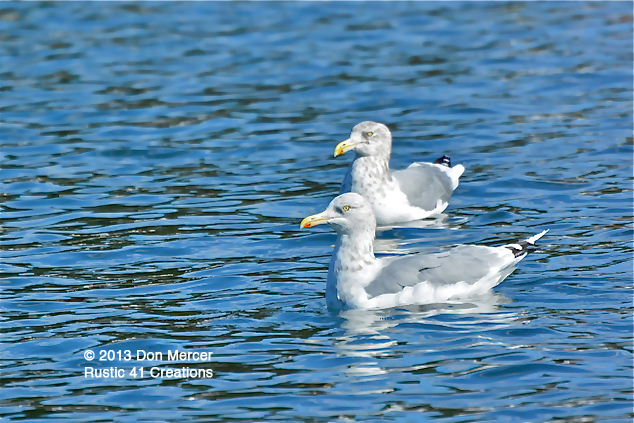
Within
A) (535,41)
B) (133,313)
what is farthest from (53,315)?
(535,41)

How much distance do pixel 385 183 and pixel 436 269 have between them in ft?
11.2

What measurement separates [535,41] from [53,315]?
575 inches

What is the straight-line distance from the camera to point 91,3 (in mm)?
26062

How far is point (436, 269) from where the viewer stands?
32.5 ft

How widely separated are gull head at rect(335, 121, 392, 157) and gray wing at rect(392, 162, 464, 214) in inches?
15.9

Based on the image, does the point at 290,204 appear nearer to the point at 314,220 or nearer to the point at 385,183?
the point at 385,183

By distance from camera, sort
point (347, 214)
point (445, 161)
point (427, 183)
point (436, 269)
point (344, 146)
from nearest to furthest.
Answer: point (436, 269) < point (347, 214) < point (344, 146) < point (427, 183) < point (445, 161)

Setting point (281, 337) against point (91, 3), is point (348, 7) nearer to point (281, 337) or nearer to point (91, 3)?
point (91, 3)

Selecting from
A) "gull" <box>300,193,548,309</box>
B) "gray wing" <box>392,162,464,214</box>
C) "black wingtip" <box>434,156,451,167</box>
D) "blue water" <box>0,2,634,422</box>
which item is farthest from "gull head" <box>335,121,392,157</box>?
"gull" <box>300,193,548,309</box>

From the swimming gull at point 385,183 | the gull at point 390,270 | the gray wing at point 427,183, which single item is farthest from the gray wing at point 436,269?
the gray wing at point 427,183

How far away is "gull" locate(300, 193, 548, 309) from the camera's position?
32.3 feet

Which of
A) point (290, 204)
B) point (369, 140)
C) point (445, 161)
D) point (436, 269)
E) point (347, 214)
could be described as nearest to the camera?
point (436, 269)

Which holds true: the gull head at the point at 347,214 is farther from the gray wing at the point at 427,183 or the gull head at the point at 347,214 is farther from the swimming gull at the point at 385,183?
the gray wing at the point at 427,183

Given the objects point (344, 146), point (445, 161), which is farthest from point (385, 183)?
point (445, 161)
